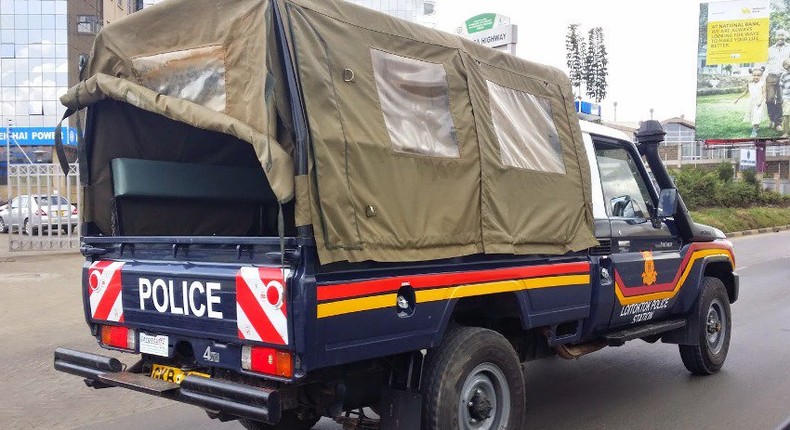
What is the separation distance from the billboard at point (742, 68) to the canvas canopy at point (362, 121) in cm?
4330

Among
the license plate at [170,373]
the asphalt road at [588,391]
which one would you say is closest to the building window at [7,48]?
the asphalt road at [588,391]

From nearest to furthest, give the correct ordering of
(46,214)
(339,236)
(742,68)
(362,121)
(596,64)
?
(339,236) < (362,121) < (46,214) < (742,68) < (596,64)

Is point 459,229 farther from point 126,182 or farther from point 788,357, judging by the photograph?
point 788,357

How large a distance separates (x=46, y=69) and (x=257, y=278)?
57.1 metres

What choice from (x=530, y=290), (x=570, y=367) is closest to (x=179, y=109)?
(x=530, y=290)

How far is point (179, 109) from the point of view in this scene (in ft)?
13.4

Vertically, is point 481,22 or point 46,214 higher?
point 481,22

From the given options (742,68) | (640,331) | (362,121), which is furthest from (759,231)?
(362,121)

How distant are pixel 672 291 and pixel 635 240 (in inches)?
30.1

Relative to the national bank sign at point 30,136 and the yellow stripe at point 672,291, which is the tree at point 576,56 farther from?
the yellow stripe at point 672,291

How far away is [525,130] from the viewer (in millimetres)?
4996

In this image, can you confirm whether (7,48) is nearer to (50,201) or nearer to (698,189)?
(50,201)

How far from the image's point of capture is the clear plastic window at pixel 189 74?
4.08 metres

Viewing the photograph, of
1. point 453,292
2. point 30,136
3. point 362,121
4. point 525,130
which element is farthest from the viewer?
point 30,136
